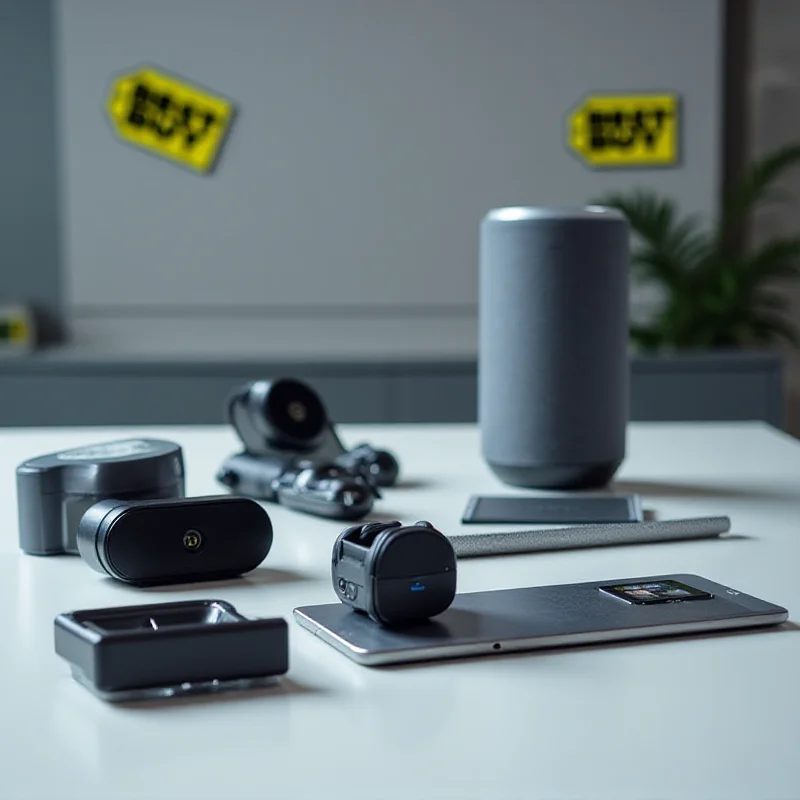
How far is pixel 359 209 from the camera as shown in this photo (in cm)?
343

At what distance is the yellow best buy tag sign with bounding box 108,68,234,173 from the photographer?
3391 millimetres

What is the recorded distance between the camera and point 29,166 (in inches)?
135

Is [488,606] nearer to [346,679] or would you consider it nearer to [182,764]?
[346,679]

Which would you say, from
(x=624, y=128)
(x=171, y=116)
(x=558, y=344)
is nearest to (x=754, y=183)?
(x=624, y=128)

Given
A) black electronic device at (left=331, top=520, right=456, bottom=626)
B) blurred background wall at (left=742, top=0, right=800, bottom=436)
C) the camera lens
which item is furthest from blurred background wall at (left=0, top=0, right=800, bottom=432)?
black electronic device at (left=331, top=520, right=456, bottom=626)

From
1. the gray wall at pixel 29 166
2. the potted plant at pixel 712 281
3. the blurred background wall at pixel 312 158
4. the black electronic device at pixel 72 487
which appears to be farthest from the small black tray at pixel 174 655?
the gray wall at pixel 29 166

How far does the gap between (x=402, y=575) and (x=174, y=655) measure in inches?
5.1

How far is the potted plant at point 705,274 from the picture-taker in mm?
3154

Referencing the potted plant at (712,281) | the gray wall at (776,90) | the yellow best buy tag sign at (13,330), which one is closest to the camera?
the potted plant at (712,281)

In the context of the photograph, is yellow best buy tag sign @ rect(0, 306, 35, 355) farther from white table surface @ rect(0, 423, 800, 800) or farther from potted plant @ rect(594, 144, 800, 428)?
white table surface @ rect(0, 423, 800, 800)

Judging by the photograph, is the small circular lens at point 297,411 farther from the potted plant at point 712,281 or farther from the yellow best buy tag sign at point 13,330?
the yellow best buy tag sign at point 13,330

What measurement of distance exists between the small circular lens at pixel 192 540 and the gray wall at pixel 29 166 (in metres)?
2.85

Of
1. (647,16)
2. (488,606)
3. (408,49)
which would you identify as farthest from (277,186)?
(488,606)

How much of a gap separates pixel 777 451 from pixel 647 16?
231cm
